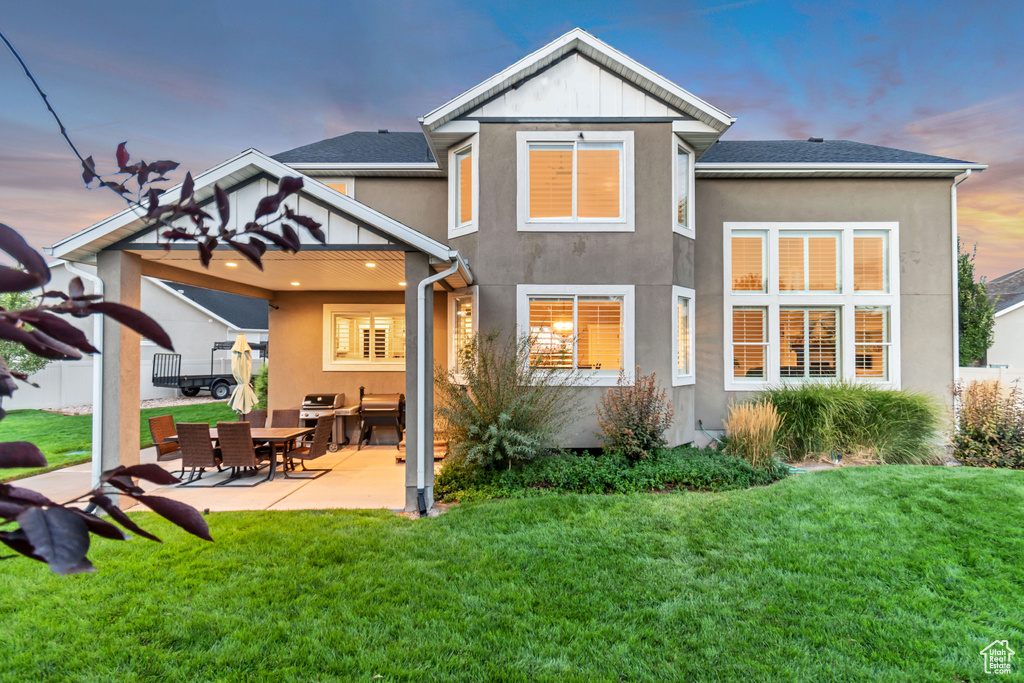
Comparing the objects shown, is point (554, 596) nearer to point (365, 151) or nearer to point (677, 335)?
point (677, 335)

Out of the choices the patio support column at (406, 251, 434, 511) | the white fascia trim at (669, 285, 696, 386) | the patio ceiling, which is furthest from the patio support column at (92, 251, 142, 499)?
the white fascia trim at (669, 285, 696, 386)

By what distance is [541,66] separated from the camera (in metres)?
8.62

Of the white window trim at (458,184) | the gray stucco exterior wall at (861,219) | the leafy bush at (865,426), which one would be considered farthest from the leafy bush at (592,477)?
the white window trim at (458,184)

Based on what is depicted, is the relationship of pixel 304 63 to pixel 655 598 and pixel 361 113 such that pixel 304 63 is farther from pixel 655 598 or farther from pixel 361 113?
pixel 655 598

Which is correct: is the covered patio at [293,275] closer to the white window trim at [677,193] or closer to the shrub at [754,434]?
the white window trim at [677,193]

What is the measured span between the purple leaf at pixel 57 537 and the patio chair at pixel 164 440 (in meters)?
8.38

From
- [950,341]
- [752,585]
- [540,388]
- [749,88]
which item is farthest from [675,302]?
[749,88]

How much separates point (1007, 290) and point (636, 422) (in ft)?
106

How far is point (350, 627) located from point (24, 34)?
15.4ft

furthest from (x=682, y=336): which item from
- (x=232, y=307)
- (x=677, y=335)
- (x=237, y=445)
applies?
(x=232, y=307)

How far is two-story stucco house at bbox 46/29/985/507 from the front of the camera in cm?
640

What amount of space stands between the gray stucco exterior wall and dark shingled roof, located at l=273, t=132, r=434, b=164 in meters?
6.57

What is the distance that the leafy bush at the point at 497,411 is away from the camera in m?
6.80

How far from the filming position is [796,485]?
661 centimetres
